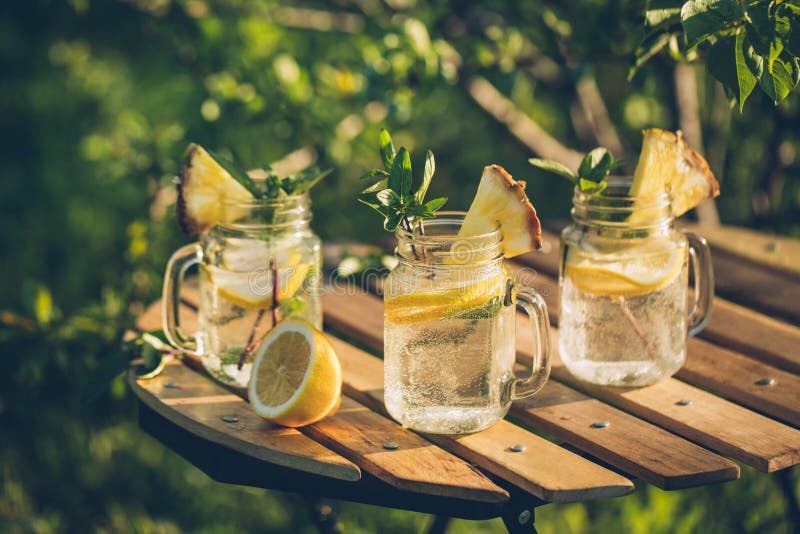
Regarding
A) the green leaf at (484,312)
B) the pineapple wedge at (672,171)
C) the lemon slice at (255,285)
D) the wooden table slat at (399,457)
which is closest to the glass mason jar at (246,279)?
the lemon slice at (255,285)

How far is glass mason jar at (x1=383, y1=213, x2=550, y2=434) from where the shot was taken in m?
1.21

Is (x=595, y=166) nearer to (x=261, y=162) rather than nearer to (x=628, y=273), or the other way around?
(x=628, y=273)

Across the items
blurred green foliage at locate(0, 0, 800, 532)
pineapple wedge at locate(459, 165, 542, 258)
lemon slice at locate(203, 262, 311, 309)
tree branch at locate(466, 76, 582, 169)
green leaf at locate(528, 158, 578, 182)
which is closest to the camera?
pineapple wedge at locate(459, 165, 542, 258)

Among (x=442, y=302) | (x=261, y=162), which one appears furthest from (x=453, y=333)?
(x=261, y=162)

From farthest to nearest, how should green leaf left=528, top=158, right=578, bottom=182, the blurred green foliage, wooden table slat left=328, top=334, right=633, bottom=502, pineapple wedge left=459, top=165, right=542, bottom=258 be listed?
the blurred green foliage, green leaf left=528, top=158, right=578, bottom=182, pineapple wedge left=459, top=165, right=542, bottom=258, wooden table slat left=328, top=334, right=633, bottom=502

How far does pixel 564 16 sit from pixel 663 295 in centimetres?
91

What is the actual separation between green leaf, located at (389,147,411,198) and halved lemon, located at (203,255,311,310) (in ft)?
1.00

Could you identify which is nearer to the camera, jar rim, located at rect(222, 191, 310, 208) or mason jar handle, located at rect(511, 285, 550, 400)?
mason jar handle, located at rect(511, 285, 550, 400)

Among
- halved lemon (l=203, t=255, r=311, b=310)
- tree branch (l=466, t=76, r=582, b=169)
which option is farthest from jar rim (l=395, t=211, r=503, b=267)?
tree branch (l=466, t=76, r=582, b=169)

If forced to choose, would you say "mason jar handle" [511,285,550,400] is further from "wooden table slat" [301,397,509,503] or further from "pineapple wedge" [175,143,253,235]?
"pineapple wedge" [175,143,253,235]

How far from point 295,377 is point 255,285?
0.20m

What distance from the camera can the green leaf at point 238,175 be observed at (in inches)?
53.1

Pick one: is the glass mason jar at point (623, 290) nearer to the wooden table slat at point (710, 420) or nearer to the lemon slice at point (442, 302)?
the wooden table slat at point (710, 420)

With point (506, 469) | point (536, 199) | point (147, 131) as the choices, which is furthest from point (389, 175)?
point (536, 199)
